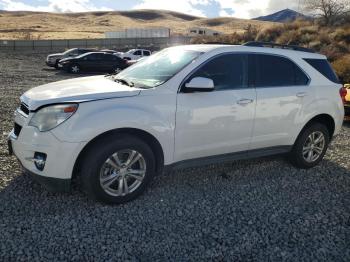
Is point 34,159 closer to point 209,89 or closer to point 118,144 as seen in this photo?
point 118,144

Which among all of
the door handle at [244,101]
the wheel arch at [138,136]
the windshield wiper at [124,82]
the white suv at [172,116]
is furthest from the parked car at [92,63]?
the wheel arch at [138,136]

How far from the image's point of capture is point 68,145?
370cm

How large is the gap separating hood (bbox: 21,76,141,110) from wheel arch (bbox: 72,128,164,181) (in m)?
0.38

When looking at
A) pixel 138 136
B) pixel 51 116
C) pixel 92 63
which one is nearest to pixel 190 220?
pixel 138 136

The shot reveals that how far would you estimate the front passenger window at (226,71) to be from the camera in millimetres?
4500

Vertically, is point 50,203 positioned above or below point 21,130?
below

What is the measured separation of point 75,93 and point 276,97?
2.59 meters

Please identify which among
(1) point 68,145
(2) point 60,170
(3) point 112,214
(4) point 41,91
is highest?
(4) point 41,91

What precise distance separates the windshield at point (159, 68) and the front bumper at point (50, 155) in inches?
47.4

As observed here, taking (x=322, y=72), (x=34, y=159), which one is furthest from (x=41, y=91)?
(x=322, y=72)

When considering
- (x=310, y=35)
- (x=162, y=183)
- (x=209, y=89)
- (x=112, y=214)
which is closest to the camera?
(x=112, y=214)

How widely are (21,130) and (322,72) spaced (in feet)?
13.9

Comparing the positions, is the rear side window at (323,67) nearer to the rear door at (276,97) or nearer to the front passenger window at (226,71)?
the rear door at (276,97)

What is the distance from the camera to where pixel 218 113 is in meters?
4.45
